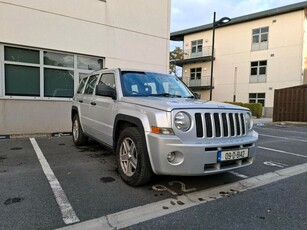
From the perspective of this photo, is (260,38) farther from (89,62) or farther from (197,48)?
(89,62)

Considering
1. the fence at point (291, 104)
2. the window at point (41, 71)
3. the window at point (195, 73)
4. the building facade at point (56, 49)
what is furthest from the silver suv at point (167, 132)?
the window at point (195, 73)

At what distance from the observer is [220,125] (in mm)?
3463

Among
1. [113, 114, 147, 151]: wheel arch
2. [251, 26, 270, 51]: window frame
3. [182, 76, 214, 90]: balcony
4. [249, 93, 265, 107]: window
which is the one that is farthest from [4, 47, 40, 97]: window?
[182, 76, 214, 90]: balcony

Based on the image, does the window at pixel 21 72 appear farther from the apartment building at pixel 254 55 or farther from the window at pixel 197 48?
the window at pixel 197 48

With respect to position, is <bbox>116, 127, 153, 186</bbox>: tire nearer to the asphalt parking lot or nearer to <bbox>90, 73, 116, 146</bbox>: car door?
the asphalt parking lot

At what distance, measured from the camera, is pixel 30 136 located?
26.3 ft

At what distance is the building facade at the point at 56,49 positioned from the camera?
7770mm

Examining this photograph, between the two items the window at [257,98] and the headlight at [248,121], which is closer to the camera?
the headlight at [248,121]

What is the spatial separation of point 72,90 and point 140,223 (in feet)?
23.8

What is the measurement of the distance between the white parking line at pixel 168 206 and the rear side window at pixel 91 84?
3.25 metres

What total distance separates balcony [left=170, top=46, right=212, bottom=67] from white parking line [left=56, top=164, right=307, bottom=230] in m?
25.7

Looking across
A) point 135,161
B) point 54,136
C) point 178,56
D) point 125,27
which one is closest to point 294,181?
point 135,161

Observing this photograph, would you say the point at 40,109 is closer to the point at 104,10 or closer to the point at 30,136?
the point at 30,136

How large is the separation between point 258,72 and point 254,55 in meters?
1.82
